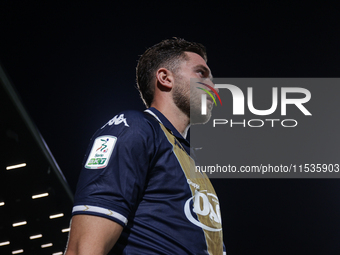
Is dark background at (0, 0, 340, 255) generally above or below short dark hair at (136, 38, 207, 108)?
above

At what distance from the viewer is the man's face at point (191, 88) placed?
130 centimetres

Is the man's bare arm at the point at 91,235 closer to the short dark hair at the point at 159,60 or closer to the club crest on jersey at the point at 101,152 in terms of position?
the club crest on jersey at the point at 101,152

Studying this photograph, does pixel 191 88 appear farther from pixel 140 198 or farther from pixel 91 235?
pixel 91 235

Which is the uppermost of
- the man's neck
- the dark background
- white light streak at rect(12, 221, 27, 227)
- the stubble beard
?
the dark background

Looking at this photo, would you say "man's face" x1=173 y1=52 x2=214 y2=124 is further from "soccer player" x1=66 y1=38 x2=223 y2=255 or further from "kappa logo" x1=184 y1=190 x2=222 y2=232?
"kappa logo" x1=184 y1=190 x2=222 y2=232

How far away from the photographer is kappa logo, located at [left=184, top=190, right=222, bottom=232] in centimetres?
88

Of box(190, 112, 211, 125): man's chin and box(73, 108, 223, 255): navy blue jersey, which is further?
box(190, 112, 211, 125): man's chin

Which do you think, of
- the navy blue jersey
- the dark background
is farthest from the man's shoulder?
the dark background

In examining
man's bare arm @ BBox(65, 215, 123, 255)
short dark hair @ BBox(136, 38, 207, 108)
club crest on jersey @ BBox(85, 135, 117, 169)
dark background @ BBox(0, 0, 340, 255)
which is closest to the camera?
man's bare arm @ BBox(65, 215, 123, 255)

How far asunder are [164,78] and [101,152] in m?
0.63

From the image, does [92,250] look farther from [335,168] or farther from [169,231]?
[335,168]

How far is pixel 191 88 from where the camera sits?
1307mm

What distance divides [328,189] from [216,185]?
2633 mm

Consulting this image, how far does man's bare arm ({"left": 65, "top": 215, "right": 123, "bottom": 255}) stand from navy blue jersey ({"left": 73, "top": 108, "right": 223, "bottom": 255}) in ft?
0.05
